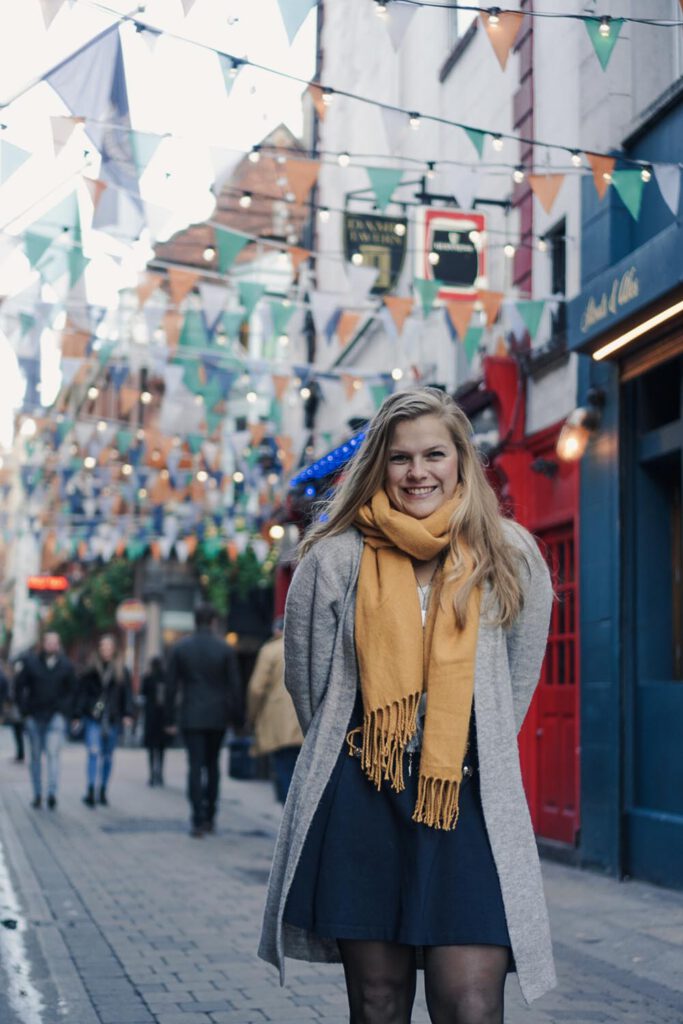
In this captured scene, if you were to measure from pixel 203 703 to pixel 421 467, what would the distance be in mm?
10267

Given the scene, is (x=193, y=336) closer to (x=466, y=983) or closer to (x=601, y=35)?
(x=601, y=35)

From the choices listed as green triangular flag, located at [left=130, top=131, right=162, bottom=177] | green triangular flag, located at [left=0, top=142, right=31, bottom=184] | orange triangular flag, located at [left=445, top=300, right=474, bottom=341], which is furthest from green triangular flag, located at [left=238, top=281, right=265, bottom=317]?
green triangular flag, located at [left=0, top=142, right=31, bottom=184]

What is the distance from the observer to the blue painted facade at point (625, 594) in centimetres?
1009

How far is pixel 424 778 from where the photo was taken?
3170 mm

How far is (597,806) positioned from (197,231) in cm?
2802

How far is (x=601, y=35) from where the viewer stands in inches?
300

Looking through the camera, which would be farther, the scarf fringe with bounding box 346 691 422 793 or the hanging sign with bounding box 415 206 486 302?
the hanging sign with bounding box 415 206 486 302

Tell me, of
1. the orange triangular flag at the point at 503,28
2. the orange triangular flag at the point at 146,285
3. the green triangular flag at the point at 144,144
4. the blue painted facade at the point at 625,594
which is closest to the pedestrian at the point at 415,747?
the orange triangular flag at the point at 503,28

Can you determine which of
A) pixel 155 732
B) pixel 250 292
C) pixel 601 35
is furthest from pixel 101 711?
pixel 601 35

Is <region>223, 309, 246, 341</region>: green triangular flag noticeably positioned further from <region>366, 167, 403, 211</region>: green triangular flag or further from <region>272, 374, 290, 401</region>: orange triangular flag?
<region>366, 167, 403, 211</region>: green triangular flag

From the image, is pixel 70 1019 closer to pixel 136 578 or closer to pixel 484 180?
pixel 484 180

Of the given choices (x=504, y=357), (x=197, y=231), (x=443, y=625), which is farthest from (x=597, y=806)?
(x=197, y=231)

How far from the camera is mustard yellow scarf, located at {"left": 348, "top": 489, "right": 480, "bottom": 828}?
3.17m

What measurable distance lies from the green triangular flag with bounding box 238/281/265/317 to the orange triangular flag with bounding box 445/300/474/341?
1.68 m
